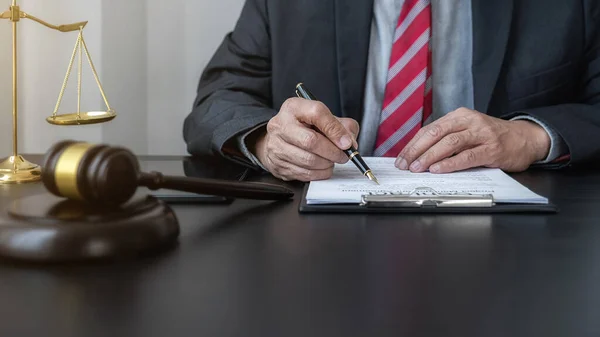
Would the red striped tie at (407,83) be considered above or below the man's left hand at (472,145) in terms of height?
above

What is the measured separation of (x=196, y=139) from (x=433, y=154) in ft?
1.68

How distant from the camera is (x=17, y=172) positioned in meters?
1.18

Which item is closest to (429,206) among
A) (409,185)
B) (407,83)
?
(409,185)

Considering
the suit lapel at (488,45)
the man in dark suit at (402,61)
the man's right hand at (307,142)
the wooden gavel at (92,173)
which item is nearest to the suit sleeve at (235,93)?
the man in dark suit at (402,61)

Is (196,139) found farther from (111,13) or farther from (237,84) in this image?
(111,13)

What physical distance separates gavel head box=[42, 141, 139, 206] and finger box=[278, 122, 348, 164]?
460 mm

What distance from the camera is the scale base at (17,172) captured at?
46.0 inches

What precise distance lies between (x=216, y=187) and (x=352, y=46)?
0.90 metres

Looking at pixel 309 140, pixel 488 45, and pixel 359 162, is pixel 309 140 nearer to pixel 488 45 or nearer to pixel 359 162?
pixel 359 162

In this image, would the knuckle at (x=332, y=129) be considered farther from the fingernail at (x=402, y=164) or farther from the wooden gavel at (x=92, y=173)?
the wooden gavel at (x=92, y=173)

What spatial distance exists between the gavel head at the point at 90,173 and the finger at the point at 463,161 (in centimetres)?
61

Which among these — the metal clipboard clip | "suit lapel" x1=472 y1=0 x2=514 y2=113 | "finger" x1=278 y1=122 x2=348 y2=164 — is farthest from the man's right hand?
"suit lapel" x1=472 y1=0 x2=514 y2=113

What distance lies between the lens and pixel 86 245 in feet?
2.16

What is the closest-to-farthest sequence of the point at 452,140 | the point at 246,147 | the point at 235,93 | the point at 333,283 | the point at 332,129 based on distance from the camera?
the point at 333,283
the point at 332,129
the point at 452,140
the point at 246,147
the point at 235,93
